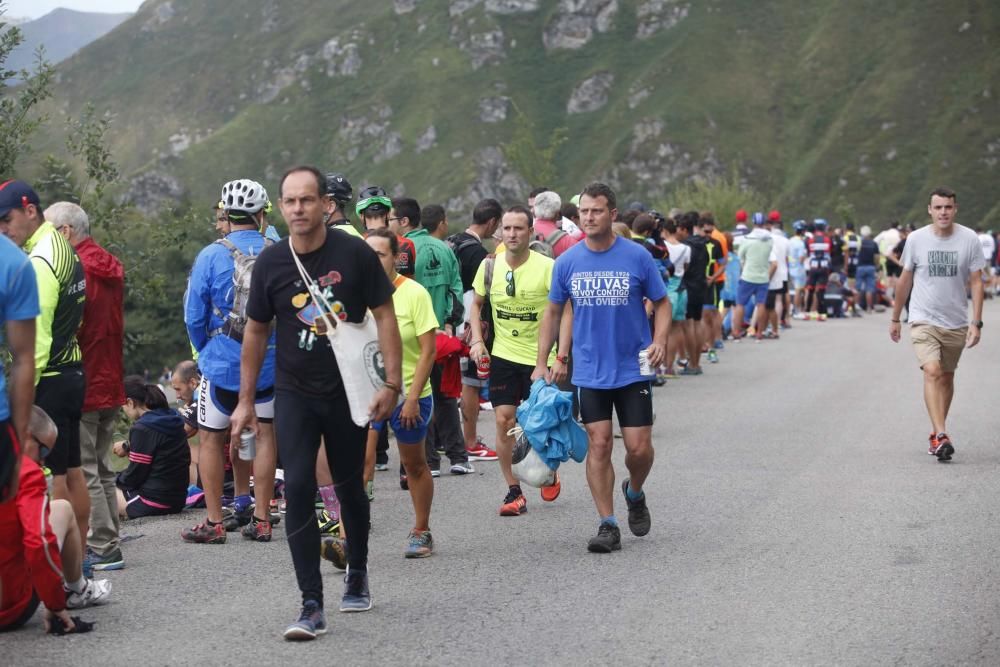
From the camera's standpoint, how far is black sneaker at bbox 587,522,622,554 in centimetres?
822

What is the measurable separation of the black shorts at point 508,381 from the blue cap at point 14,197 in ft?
13.5

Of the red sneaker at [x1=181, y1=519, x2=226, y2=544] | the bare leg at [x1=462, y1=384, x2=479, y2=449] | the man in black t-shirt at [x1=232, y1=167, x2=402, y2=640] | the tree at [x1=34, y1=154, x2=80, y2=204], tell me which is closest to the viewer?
the man in black t-shirt at [x1=232, y1=167, x2=402, y2=640]

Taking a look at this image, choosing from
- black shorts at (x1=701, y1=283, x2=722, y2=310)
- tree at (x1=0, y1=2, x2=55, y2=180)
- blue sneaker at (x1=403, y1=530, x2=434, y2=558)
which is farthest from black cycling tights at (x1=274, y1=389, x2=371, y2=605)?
black shorts at (x1=701, y1=283, x2=722, y2=310)

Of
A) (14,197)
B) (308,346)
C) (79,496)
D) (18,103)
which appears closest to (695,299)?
(18,103)

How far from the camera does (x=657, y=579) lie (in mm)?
7504

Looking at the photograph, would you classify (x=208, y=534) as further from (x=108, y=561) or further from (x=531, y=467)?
(x=531, y=467)

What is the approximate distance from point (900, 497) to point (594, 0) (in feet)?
597

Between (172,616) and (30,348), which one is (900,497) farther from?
(30,348)

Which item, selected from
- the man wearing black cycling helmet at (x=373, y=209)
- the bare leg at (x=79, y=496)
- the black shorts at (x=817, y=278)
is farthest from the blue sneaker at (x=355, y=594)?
the black shorts at (x=817, y=278)

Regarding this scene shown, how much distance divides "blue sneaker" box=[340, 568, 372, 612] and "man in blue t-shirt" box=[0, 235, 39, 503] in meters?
1.95

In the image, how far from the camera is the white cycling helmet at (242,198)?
8.38 metres

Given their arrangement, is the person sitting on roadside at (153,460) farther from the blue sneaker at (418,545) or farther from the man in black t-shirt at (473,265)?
the man in black t-shirt at (473,265)

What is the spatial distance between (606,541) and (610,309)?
1.40 meters

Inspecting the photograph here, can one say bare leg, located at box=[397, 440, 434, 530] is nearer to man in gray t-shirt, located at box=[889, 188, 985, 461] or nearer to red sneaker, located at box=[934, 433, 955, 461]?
red sneaker, located at box=[934, 433, 955, 461]
